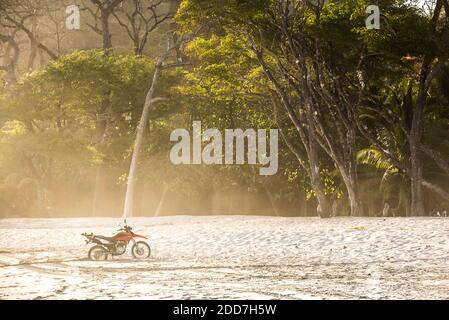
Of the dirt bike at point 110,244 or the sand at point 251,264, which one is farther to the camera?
the dirt bike at point 110,244

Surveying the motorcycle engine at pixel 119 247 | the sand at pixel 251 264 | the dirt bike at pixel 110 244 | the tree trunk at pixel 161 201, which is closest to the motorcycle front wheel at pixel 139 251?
the sand at pixel 251 264

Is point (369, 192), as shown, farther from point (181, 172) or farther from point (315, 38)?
point (315, 38)

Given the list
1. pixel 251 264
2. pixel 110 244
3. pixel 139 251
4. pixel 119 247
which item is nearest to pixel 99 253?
pixel 110 244

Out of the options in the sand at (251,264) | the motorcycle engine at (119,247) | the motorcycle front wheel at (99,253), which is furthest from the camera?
the motorcycle front wheel at (99,253)

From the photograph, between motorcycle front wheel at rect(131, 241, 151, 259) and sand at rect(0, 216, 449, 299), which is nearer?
sand at rect(0, 216, 449, 299)

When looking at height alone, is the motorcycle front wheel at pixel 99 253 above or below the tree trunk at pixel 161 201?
below

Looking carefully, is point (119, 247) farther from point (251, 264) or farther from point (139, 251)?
point (251, 264)

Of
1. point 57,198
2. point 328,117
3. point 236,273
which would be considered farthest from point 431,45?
point 57,198

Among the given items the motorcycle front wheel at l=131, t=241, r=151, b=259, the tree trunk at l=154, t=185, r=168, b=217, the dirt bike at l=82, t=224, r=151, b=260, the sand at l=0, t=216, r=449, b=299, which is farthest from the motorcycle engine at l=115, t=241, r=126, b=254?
the tree trunk at l=154, t=185, r=168, b=217

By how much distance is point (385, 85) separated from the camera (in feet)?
102

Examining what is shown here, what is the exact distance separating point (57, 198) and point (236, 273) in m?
34.9

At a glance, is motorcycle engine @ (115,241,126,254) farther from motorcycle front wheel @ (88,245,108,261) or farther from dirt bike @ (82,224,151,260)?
motorcycle front wheel @ (88,245,108,261)

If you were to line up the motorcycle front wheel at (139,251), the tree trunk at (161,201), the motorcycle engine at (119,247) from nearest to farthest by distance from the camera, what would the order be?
the motorcycle engine at (119,247) < the motorcycle front wheel at (139,251) < the tree trunk at (161,201)

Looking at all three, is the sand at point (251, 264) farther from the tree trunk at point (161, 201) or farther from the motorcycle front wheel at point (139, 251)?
the tree trunk at point (161, 201)
